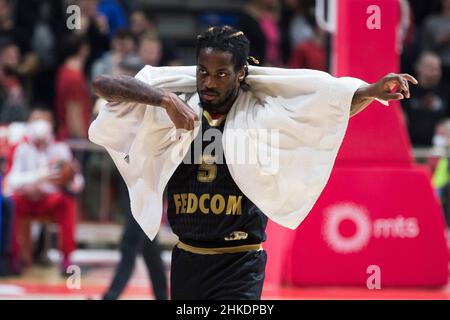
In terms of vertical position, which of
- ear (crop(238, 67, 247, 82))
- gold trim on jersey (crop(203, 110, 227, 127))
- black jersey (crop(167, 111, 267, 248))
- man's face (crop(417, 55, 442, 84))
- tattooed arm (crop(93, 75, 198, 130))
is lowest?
black jersey (crop(167, 111, 267, 248))

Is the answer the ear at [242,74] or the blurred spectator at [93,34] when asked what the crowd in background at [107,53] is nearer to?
the blurred spectator at [93,34]

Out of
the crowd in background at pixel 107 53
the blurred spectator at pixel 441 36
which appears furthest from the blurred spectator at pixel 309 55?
the blurred spectator at pixel 441 36

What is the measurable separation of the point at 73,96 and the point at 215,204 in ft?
26.8

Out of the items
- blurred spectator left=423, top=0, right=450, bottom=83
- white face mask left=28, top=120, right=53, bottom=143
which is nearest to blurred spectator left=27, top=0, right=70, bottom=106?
white face mask left=28, top=120, right=53, bottom=143

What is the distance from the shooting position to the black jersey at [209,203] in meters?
4.69

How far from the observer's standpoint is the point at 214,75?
15.2ft

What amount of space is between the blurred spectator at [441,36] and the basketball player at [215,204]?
990 cm

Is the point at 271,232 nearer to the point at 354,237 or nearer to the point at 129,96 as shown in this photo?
the point at 354,237

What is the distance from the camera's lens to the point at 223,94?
15.4 ft

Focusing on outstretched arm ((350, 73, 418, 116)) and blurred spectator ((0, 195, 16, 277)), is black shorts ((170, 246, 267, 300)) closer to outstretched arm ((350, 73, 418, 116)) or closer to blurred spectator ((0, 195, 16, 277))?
outstretched arm ((350, 73, 418, 116))

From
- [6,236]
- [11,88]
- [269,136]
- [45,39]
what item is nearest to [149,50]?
[11,88]

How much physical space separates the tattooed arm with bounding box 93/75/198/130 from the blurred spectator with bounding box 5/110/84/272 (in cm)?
638

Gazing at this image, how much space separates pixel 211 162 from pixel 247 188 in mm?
234

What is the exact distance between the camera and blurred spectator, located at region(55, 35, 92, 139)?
12.5m
